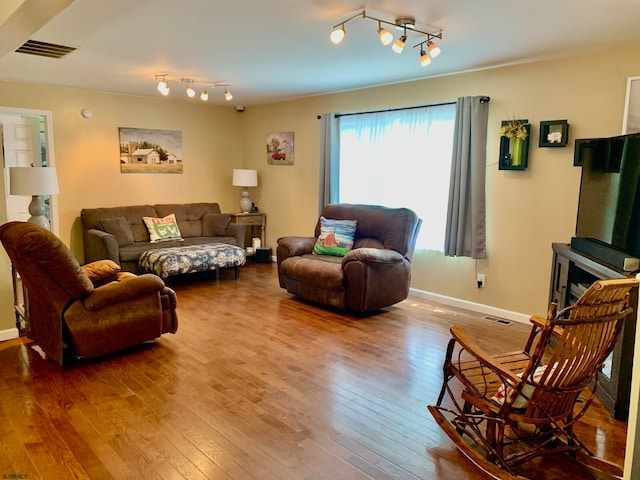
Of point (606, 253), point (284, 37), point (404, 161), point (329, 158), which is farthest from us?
point (329, 158)

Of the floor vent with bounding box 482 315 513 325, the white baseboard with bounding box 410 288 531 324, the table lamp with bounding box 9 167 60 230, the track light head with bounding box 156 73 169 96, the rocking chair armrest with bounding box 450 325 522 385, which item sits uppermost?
the track light head with bounding box 156 73 169 96

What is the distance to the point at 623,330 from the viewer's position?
8.32 feet

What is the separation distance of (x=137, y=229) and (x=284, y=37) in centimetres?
357

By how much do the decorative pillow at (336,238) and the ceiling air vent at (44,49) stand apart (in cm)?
289

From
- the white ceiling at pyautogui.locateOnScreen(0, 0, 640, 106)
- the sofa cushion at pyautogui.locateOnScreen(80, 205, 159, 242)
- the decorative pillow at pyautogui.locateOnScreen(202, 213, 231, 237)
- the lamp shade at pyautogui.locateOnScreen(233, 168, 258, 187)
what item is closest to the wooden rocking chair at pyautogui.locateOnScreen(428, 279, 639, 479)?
the white ceiling at pyautogui.locateOnScreen(0, 0, 640, 106)

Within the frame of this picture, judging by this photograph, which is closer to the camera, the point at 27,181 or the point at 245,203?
the point at 27,181

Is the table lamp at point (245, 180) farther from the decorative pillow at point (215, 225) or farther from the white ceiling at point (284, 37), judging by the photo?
the white ceiling at point (284, 37)

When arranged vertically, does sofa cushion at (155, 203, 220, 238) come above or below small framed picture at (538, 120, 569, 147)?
below

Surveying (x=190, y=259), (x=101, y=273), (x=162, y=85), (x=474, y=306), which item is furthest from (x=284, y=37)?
(x=474, y=306)

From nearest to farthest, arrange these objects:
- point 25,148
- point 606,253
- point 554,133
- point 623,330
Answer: point 623,330 < point 606,253 < point 554,133 < point 25,148

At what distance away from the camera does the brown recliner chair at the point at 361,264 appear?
→ 424 cm

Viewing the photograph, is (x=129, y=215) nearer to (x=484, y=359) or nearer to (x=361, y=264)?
(x=361, y=264)

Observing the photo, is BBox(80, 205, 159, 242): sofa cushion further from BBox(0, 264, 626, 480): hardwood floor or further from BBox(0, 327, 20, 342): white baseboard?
BBox(0, 264, 626, 480): hardwood floor

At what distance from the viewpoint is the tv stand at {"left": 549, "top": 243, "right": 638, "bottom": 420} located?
2.52 m
